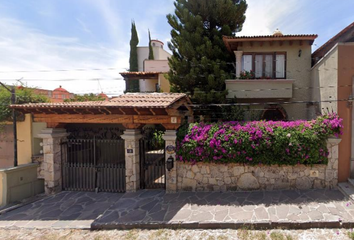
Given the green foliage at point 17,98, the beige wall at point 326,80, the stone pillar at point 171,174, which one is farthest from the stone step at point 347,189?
the green foliage at point 17,98

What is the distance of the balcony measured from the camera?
935cm

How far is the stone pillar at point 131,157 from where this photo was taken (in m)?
6.65

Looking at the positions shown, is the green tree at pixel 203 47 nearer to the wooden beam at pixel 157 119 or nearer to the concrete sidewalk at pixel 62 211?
the wooden beam at pixel 157 119

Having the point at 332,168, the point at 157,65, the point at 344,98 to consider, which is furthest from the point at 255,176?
the point at 157,65

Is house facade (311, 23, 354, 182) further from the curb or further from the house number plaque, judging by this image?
the house number plaque

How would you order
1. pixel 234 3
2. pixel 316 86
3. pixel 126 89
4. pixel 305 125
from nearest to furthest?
pixel 305 125, pixel 316 86, pixel 234 3, pixel 126 89

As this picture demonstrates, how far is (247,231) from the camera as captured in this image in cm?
448

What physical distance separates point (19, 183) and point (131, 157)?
15.0 feet

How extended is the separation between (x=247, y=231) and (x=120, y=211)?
12.7ft

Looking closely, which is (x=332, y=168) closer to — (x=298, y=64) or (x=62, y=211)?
A: (x=298, y=64)

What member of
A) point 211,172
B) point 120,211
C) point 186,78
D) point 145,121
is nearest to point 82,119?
point 145,121

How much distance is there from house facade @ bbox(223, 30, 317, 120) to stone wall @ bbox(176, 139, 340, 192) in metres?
4.29

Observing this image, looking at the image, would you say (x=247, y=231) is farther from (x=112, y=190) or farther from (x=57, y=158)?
(x=57, y=158)

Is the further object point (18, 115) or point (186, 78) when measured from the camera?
point (186, 78)
